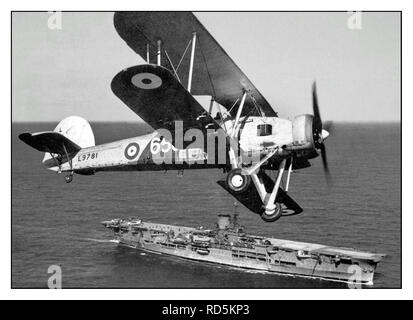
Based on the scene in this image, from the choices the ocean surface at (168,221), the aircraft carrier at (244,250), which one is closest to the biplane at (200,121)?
the ocean surface at (168,221)

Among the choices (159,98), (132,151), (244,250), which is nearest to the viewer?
(159,98)

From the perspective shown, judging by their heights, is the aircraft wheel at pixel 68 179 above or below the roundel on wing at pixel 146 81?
below

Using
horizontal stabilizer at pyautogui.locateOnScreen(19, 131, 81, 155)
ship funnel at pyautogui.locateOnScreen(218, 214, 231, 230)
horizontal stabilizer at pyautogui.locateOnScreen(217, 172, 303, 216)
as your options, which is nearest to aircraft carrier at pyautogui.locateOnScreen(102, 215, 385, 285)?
ship funnel at pyautogui.locateOnScreen(218, 214, 231, 230)

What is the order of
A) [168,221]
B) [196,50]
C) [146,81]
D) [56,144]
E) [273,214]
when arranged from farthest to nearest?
[168,221] → [56,144] → [196,50] → [273,214] → [146,81]

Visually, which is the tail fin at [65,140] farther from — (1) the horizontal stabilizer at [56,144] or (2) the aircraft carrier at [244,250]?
(2) the aircraft carrier at [244,250]

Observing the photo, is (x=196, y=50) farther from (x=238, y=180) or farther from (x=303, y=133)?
(x=238, y=180)

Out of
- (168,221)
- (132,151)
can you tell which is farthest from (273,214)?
(168,221)
